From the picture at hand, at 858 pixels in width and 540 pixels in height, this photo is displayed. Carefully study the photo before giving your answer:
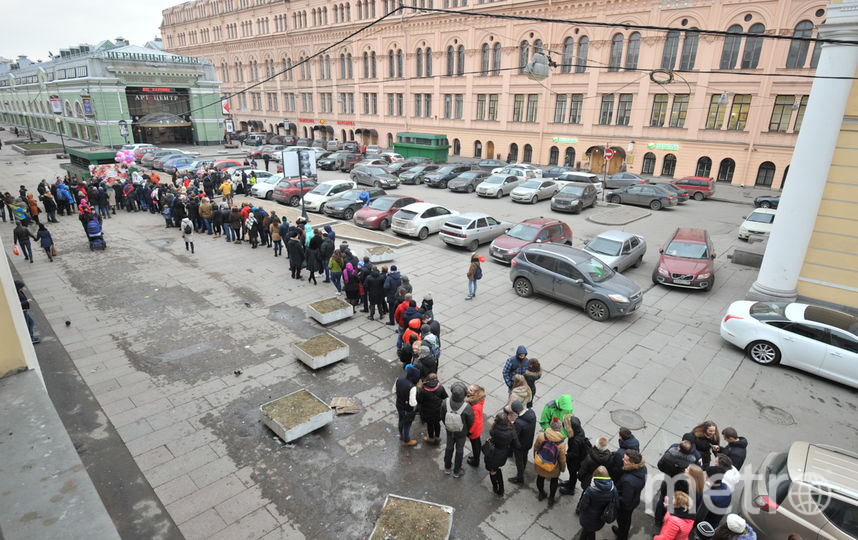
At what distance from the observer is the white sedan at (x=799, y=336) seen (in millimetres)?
9227

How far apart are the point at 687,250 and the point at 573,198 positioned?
1013 cm

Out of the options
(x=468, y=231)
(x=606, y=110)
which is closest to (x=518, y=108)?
(x=606, y=110)

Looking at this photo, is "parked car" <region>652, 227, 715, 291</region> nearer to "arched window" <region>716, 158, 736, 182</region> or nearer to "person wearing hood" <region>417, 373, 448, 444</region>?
"person wearing hood" <region>417, 373, 448, 444</region>

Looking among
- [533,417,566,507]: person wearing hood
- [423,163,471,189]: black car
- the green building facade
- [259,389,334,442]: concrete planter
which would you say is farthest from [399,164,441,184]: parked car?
[533,417,566,507]: person wearing hood

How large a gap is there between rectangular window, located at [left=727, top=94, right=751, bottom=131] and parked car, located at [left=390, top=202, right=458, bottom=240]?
86.5 ft

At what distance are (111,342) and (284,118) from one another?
204 feet

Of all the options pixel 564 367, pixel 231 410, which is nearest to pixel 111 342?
pixel 231 410

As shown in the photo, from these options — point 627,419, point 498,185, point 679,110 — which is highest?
point 679,110

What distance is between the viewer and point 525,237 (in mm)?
16328

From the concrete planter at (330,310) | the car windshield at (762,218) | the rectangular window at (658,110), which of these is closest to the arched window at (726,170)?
the rectangular window at (658,110)

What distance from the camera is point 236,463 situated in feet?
22.7

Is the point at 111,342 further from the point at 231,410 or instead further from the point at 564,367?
the point at 564,367

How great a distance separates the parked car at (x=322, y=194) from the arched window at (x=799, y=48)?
1191 inches

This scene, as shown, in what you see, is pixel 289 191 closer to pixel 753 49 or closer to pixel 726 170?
pixel 726 170
